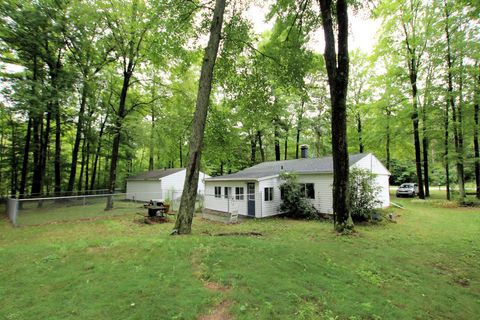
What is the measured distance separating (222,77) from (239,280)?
8501 millimetres

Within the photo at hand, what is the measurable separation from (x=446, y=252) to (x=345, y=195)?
10.4ft

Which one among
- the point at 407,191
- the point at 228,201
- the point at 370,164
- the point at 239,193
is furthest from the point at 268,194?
the point at 407,191

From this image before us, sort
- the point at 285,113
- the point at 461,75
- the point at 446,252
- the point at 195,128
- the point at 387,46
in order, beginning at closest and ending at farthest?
the point at 446,252
the point at 195,128
the point at 461,75
the point at 387,46
the point at 285,113

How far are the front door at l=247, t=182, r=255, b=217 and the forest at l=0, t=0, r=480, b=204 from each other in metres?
2.48

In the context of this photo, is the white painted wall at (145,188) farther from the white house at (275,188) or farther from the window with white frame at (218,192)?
the white house at (275,188)

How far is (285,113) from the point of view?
24000mm

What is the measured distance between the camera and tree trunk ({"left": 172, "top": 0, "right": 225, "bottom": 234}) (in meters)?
7.38

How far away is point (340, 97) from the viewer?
821cm

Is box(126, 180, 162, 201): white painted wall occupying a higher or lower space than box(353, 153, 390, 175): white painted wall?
lower

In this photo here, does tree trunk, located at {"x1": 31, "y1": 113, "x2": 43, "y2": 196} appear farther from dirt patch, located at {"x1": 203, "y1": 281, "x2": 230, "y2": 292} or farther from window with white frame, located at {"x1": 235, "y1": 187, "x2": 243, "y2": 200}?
dirt patch, located at {"x1": 203, "y1": 281, "x2": 230, "y2": 292}

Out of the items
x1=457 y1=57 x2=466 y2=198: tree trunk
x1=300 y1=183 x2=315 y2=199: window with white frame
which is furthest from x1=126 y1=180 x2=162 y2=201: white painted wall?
x1=457 y1=57 x2=466 y2=198: tree trunk

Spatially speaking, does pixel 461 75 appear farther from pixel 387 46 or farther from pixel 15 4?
pixel 15 4

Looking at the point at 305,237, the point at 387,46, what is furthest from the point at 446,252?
the point at 387,46

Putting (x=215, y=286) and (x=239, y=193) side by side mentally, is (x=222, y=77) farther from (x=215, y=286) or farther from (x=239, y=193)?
(x=215, y=286)
